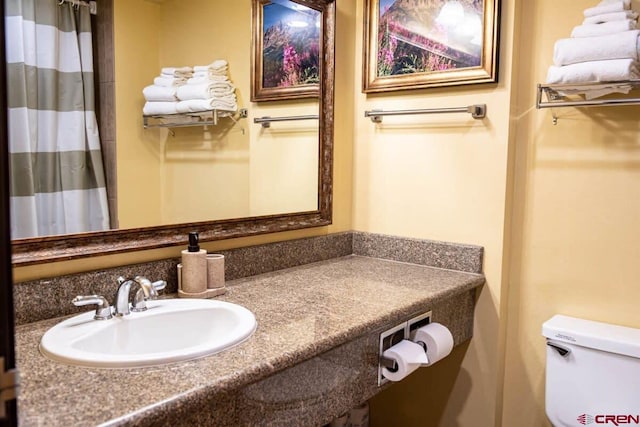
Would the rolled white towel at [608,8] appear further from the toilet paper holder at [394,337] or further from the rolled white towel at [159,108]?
the rolled white towel at [159,108]

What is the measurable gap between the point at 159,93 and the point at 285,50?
24.0 inches

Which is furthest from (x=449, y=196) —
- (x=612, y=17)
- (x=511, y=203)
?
(x=612, y=17)

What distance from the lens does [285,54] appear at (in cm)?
191

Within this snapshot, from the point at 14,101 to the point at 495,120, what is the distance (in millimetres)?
1448

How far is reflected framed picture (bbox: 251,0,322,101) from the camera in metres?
1.80

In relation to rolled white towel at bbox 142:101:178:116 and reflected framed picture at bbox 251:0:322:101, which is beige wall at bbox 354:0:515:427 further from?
rolled white towel at bbox 142:101:178:116

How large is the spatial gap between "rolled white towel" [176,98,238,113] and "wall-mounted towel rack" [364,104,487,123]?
1.97 feet

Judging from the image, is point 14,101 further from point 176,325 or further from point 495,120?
point 495,120

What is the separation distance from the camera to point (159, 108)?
1.47m

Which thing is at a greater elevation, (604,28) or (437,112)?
(604,28)

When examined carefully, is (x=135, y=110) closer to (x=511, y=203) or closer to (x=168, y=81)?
(x=168, y=81)

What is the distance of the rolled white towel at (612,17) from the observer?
4.91ft

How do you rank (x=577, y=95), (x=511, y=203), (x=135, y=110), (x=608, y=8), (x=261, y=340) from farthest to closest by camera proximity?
(x=511, y=203) → (x=577, y=95) → (x=608, y=8) → (x=135, y=110) → (x=261, y=340)

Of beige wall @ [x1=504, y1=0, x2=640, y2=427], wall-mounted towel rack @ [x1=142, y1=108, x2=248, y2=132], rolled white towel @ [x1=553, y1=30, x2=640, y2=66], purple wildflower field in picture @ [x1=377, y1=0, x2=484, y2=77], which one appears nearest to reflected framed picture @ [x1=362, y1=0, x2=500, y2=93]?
purple wildflower field in picture @ [x1=377, y1=0, x2=484, y2=77]
